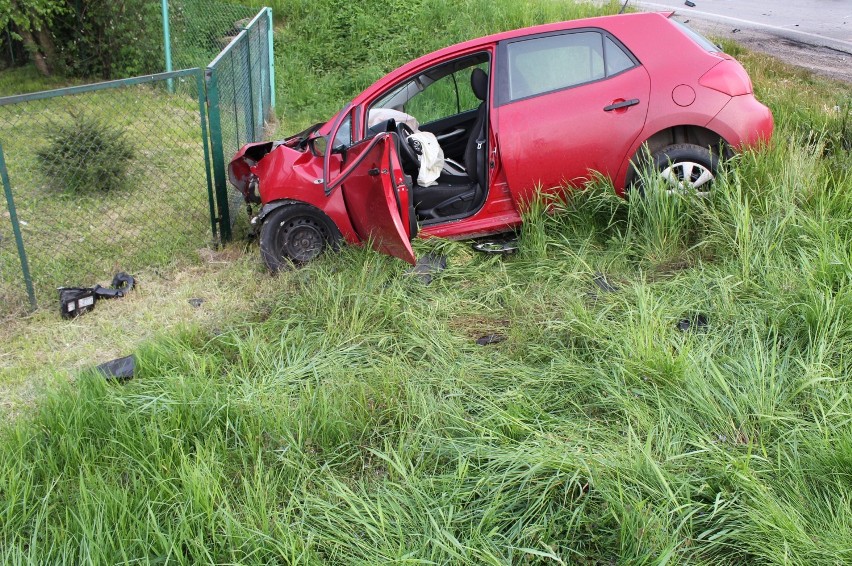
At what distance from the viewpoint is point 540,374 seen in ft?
12.4

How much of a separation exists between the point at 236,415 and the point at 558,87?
328cm

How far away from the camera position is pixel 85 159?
7332mm

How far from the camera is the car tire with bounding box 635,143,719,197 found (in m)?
5.21

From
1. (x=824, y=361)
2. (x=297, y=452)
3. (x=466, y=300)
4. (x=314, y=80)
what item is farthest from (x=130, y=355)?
(x=314, y=80)

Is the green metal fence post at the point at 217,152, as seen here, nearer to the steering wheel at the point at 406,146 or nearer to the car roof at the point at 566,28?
the car roof at the point at 566,28

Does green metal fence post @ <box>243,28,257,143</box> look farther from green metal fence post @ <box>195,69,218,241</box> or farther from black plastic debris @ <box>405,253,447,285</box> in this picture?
black plastic debris @ <box>405,253,447,285</box>

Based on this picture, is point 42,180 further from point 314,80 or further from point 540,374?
point 540,374

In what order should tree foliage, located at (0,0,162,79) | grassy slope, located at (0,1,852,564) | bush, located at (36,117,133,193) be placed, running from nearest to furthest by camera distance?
grassy slope, located at (0,1,852,564) < bush, located at (36,117,133,193) < tree foliage, located at (0,0,162,79)

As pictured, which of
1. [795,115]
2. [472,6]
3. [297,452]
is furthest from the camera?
[472,6]

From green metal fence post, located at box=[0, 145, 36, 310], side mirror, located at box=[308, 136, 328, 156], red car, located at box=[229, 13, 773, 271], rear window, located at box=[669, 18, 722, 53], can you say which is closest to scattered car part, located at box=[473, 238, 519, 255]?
red car, located at box=[229, 13, 773, 271]

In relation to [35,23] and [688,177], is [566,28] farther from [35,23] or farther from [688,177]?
[35,23]

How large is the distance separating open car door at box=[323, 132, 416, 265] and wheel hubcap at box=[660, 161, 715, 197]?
5.90 ft

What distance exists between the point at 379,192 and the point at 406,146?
718mm

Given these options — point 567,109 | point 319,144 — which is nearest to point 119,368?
point 319,144
